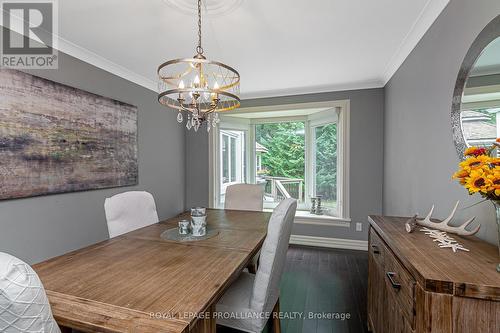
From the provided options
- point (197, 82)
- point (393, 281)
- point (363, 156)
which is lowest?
point (393, 281)

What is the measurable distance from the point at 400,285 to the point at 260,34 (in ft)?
6.63

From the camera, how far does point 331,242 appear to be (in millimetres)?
3332

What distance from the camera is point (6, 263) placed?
58 cm

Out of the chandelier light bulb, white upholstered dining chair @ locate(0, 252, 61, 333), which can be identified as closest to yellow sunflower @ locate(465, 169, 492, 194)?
white upholstered dining chair @ locate(0, 252, 61, 333)

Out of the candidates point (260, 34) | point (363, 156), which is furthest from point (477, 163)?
point (363, 156)

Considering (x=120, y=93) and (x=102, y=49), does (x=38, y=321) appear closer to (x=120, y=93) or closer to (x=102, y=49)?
(x=102, y=49)

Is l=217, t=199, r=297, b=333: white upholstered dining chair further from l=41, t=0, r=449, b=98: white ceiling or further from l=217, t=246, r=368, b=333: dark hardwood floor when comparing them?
l=41, t=0, r=449, b=98: white ceiling

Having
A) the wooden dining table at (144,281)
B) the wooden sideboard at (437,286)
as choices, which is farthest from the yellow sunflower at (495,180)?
the wooden dining table at (144,281)

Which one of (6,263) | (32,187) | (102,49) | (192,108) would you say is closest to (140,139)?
(102,49)

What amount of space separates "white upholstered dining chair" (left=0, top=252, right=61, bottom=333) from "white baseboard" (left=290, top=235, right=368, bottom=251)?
3.23 m

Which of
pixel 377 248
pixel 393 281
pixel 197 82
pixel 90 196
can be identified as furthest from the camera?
pixel 90 196

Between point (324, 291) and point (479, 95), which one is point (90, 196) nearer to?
point (324, 291)

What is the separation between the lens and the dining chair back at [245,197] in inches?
104

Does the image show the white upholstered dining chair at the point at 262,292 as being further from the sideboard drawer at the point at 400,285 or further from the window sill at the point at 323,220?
the window sill at the point at 323,220
